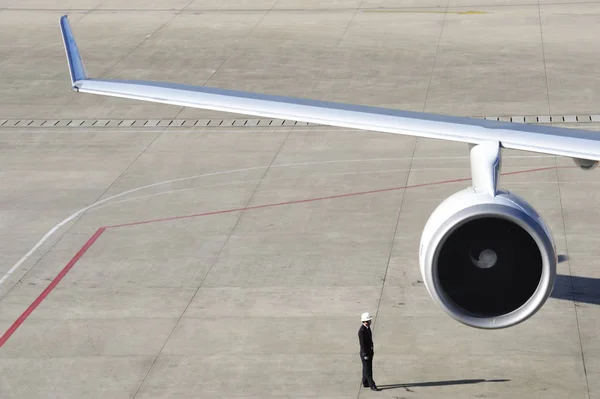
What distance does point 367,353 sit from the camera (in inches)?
527

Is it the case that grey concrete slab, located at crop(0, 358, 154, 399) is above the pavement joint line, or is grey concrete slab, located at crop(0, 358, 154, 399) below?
above

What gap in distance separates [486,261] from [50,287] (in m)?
8.49

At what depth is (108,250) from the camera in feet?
60.4

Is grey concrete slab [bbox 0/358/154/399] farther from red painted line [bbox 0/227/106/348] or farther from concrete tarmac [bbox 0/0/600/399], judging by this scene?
red painted line [bbox 0/227/106/348]

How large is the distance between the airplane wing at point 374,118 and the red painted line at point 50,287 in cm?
357

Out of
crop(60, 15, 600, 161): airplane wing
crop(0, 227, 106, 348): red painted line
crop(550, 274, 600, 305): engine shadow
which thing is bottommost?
crop(550, 274, 600, 305): engine shadow

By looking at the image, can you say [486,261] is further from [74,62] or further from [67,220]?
[67,220]

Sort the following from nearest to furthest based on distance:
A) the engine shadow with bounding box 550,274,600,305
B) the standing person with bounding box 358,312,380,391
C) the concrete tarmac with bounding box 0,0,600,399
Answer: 1. the standing person with bounding box 358,312,380,391
2. the concrete tarmac with bounding box 0,0,600,399
3. the engine shadow with bounding box 550,274,600,305

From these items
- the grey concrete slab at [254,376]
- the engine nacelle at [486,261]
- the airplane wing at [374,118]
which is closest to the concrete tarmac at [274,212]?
the grey concrete slab at [254,376]

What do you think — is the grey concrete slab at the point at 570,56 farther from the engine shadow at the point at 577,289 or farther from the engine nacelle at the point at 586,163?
the engine nacelle at the point at 586,163

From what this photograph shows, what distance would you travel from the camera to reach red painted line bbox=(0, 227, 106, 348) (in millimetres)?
15637

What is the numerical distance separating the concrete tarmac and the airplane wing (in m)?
3.28

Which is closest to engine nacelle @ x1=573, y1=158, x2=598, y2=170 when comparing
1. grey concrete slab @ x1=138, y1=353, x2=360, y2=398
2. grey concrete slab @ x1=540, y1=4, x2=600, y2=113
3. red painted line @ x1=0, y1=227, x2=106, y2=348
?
grey concrete slab @ x1=138, y1=353, x2=360, y2=398

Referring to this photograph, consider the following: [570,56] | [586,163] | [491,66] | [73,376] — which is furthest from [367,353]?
[570,56]
